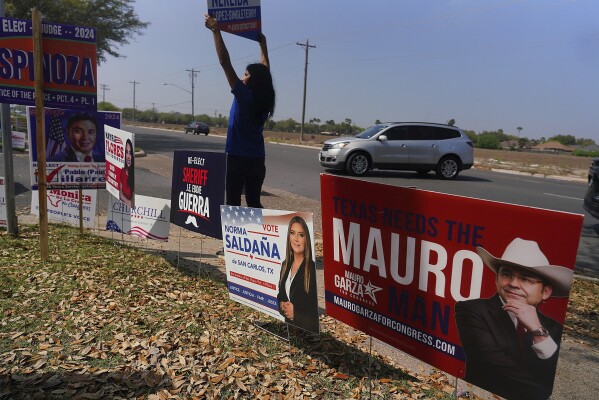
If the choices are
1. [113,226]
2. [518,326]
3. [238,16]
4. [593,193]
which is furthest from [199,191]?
[593,193]

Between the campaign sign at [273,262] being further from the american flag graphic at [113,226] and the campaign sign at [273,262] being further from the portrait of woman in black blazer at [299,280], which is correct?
the american flag graphic at [113,226]

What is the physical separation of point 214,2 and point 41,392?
2.95m

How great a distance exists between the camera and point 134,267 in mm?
4535

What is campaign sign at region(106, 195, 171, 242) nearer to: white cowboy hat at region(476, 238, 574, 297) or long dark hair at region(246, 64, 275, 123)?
long dark hair at region(246, 64, 275, 123)

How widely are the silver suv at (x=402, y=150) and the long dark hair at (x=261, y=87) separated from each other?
37.5 ft

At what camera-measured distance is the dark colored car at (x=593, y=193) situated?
7.47 metres

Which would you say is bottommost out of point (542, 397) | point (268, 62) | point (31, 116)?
point (542, 397)

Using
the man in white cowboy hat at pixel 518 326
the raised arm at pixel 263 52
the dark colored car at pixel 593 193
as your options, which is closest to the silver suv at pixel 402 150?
the dark colored car at pixel 593 193

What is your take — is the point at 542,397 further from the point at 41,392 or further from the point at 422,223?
the point at 41,392

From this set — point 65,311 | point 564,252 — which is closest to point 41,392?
point 65,311

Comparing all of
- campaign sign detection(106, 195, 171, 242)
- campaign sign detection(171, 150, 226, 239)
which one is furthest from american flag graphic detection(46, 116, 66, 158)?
campaign sign detection(171, 150, 226, 239)

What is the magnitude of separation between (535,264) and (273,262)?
1.65 m

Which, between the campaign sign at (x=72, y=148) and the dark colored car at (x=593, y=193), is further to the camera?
the dark colored car at (x=593, y=193)

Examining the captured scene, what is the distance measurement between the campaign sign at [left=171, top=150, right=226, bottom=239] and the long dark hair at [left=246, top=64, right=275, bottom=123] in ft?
1.68
